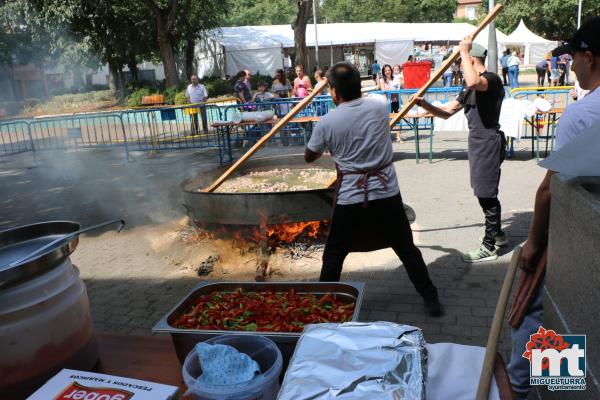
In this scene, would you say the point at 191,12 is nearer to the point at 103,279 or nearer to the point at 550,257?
the point at 103,279

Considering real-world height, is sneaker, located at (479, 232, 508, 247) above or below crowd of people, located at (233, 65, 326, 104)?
below

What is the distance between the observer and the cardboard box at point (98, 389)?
129 centimetres

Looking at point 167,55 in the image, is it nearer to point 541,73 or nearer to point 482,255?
point 541,73

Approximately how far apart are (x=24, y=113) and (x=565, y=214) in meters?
38.0

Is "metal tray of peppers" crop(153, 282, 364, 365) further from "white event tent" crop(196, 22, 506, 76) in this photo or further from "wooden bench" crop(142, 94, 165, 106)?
"white event tent" crop(196, 22, 506, 76)

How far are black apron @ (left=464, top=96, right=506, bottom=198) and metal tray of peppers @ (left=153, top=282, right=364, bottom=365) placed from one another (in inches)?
123

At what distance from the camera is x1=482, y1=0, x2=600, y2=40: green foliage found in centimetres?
4616

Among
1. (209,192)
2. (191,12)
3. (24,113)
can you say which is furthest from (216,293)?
(24,113)

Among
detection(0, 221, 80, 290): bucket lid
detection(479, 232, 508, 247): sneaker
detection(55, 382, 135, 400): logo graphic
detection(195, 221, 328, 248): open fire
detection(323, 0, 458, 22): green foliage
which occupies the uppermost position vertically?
detection(323, 0, 458, 22): green foliage

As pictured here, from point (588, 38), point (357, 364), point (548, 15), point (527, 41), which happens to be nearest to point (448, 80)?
point (527, 41)

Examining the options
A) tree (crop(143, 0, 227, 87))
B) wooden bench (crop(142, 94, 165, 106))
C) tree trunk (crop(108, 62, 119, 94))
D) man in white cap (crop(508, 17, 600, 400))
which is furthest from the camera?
tree trunk (crop(108, 62, 119, 94))

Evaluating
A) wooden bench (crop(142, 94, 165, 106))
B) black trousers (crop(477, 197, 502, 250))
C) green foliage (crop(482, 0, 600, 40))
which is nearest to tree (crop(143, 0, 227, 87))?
wooden bench (crop(142, 94, 165, 106))

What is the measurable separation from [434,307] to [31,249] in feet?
10.7

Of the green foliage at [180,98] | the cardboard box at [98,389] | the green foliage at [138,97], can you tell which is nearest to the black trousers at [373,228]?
the cardboard box at [98,389]
